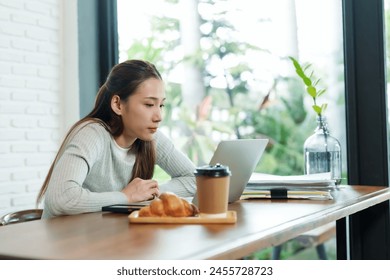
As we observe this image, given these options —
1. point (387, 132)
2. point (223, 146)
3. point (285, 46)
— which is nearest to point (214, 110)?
point (285, 46)

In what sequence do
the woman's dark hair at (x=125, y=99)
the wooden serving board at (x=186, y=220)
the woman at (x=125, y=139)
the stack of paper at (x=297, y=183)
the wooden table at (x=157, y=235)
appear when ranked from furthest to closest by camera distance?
1. the woman's dark hair at (x=125, y=99)
2. the woman at (x=125, y=139)
3. the stack of paper at (x=297, y=183)
4. the wooden serving board at (x=186, y=220)
5. the wooden table at (x=157, y=235)

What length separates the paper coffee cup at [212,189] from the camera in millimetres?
1202

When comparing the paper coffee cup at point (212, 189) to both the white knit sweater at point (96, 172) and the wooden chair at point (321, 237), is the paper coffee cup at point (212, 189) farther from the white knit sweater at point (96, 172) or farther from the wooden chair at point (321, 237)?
the wooden chair at point (321, 237)

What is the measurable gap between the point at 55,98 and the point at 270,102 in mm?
1280

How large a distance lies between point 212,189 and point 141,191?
19.2 inches

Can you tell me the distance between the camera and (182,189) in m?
2.03

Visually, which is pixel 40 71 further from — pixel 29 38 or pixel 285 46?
pixel 285 46

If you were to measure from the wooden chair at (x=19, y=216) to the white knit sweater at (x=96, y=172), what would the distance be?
12 centimetres

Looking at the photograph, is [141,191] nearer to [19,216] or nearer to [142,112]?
[142,112]

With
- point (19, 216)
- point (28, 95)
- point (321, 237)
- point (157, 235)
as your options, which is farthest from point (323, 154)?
point (28, 95)

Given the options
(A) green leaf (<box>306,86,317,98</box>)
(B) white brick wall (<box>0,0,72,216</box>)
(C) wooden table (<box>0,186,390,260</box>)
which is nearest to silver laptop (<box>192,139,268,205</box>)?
(C) wooden table (<box>0,186,390,260</box>)

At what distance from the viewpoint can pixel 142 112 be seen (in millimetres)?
1972

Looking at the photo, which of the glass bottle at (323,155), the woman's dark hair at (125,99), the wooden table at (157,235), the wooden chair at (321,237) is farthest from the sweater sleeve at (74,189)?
the wooden chair at (321,237)

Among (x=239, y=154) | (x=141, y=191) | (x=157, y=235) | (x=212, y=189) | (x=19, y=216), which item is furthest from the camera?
(x=19, y=216)
